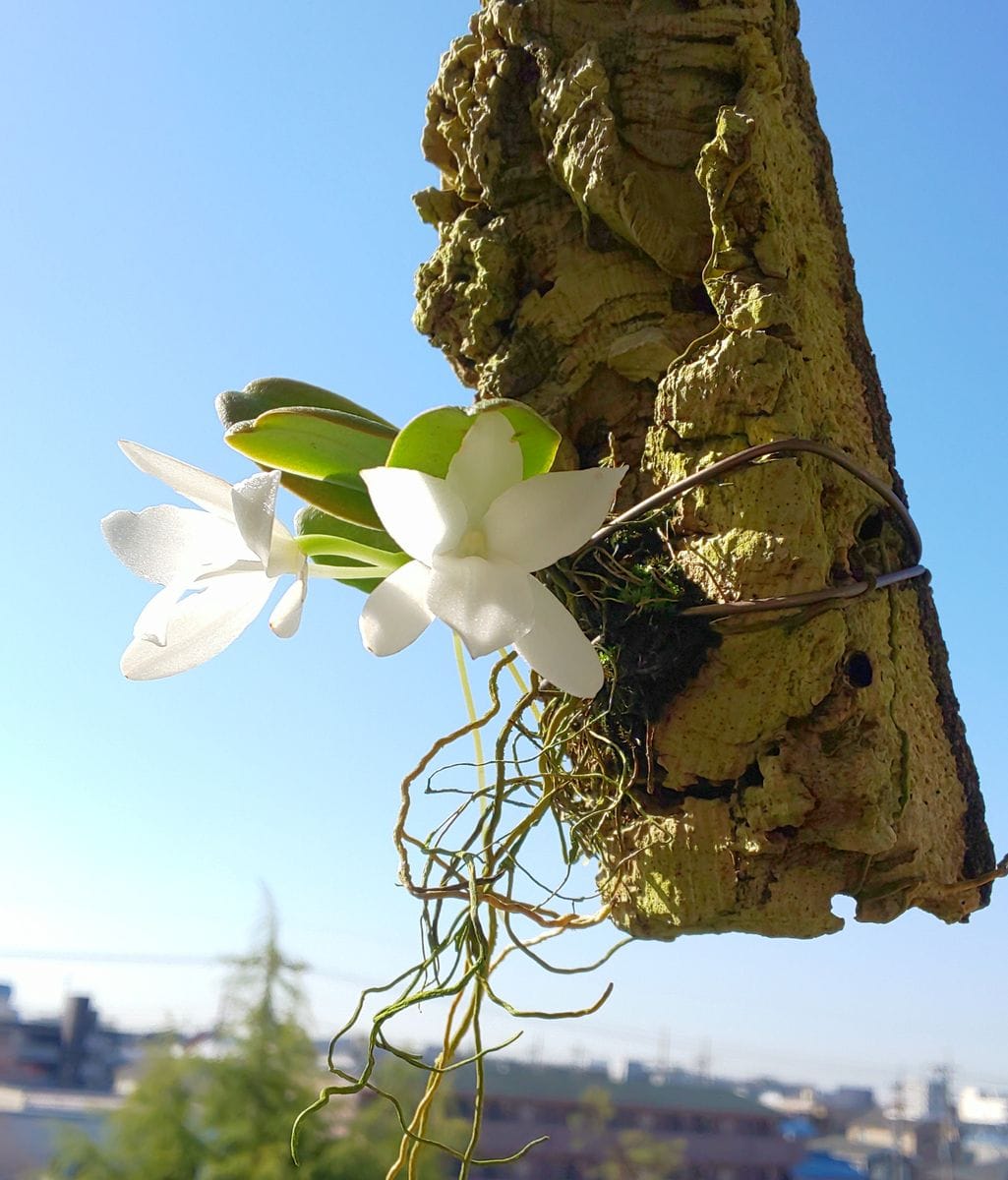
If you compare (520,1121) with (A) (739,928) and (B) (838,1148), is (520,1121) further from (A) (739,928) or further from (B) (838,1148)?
(A) (739,928)

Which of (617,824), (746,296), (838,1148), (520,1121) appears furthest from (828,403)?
(838,1148)

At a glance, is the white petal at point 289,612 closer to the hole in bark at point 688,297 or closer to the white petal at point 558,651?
the white petal at point 558,651

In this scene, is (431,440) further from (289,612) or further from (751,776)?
(751,776)

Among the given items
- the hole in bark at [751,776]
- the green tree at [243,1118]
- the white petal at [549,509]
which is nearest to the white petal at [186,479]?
the white petal at [549,509]

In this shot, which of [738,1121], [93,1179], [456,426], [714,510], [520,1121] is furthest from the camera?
[738,1121]

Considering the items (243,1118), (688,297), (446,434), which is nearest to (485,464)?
(446,434)

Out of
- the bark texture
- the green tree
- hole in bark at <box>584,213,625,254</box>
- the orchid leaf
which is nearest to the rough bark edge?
the bark texture
